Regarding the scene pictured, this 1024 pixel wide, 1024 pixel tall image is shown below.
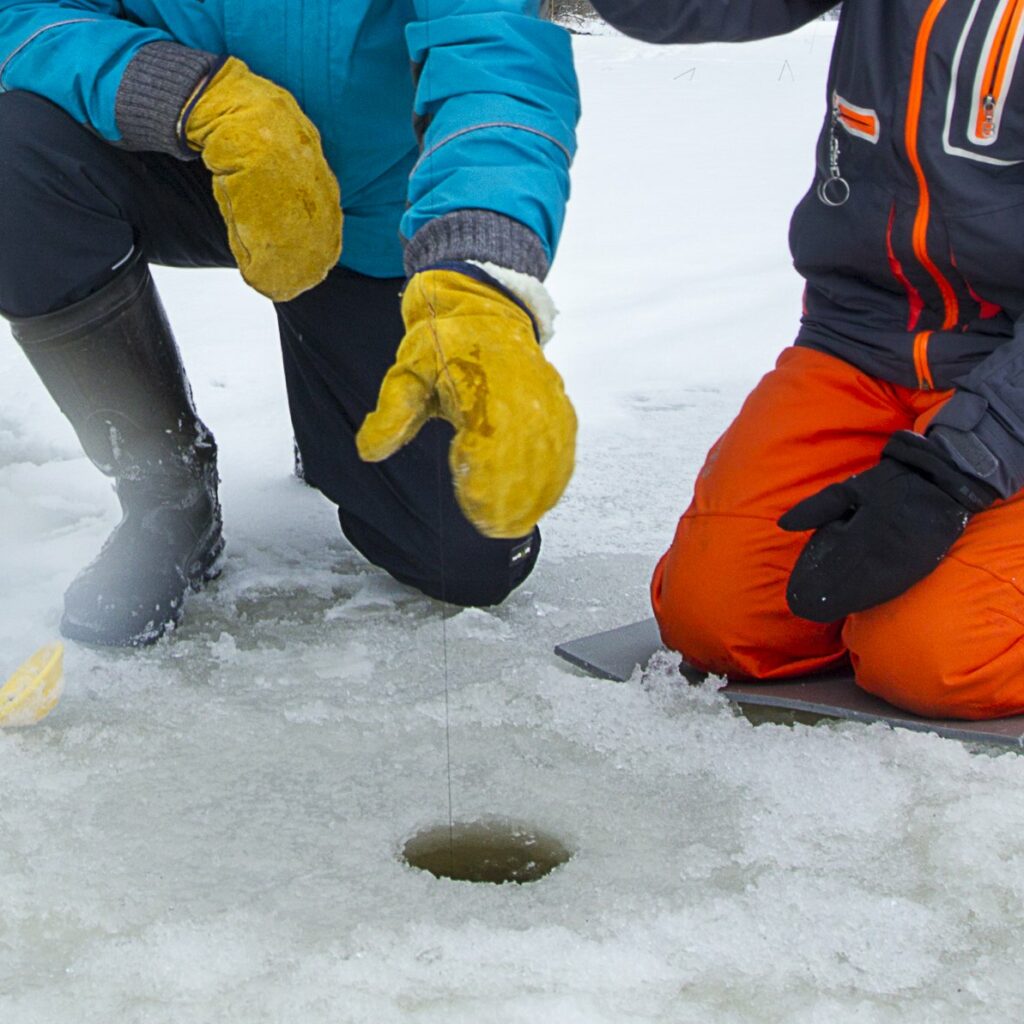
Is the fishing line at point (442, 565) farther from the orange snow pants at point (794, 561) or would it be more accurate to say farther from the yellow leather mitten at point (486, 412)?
the orange snow pants at point (794, 561)

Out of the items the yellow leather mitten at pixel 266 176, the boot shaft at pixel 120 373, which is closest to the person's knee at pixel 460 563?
the boot shaft at pixel 120 373

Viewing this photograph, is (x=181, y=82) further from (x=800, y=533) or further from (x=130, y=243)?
(x=800, y=533)

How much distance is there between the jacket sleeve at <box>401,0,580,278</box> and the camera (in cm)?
128

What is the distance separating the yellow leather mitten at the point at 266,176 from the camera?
1.53 m

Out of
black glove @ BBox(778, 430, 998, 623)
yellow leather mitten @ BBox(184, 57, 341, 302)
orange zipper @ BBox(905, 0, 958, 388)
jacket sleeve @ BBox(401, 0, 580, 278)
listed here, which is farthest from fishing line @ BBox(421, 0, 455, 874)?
orange zipper @ BBox(905, 0, 958, 388)

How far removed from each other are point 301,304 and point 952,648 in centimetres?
100

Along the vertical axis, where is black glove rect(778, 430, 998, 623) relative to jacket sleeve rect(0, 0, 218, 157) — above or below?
below

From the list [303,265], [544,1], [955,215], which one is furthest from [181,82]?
[955,215]

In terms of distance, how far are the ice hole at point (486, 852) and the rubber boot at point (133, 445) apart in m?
0.58

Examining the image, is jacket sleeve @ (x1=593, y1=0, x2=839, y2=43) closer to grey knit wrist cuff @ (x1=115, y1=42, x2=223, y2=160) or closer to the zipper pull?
the zipper pull

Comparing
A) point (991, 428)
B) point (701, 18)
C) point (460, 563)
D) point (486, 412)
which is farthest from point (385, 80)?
point (991, 428)

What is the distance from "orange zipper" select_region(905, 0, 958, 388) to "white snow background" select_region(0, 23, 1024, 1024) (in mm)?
473

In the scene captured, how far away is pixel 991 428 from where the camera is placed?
1.45 meters

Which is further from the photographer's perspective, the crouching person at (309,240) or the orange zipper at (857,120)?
the orange zipper at (857,120)
